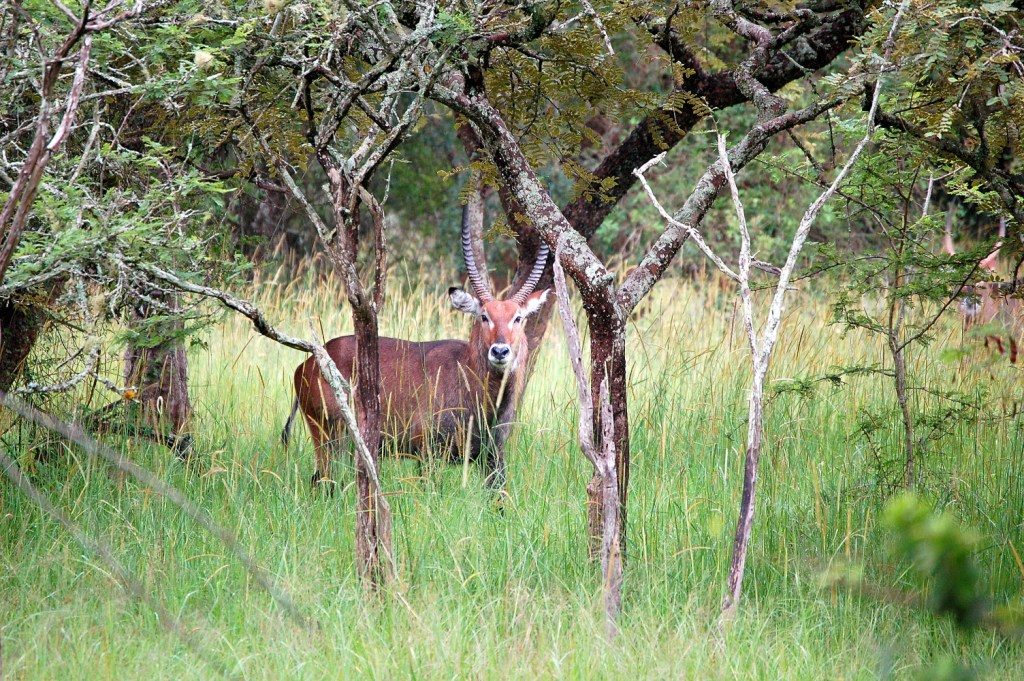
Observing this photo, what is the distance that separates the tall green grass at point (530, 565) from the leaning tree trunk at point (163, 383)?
0.15 m

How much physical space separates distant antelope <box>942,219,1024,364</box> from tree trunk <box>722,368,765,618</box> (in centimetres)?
63

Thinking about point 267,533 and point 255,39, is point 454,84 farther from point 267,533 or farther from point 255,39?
point 267,533

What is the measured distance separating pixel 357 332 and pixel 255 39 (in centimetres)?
100

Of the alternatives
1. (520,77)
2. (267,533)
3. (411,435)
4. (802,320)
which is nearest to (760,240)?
(802,320)

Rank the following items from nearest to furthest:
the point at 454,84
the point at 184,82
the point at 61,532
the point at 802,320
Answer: the point at 184,82 < the point at 454,84 < the point at 61,532 < the point at 802,320

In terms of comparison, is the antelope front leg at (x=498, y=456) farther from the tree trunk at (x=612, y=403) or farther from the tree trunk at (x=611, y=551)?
the tree trunk at (x=611, y=551)

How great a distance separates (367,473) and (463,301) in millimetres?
3195

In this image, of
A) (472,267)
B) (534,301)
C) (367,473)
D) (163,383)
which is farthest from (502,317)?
(367,473)

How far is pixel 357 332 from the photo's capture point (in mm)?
3473

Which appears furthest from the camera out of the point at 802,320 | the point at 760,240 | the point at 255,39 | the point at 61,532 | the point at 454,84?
the point at 760,240

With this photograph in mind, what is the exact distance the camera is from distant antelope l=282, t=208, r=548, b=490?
571cm

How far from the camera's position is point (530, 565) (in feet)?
12.5

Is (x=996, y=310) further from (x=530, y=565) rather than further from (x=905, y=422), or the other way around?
(x=530, y=565)

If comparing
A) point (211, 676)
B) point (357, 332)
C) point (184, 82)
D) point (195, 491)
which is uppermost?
point (184, 82)
